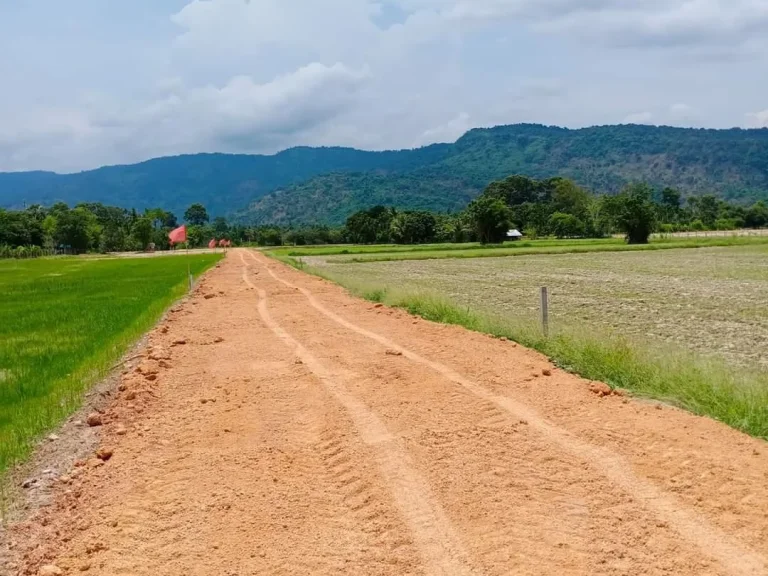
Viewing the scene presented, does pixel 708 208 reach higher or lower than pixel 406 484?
higher

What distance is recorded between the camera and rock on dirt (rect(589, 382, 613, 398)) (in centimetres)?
813

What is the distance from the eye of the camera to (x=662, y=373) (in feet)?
28.3

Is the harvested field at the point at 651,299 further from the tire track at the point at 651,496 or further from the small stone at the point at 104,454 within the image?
the small stone at the point at 104,454

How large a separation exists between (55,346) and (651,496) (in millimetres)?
12730

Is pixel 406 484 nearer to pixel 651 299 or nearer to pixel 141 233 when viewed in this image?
pixel 651 299

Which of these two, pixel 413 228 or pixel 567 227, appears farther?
pixel 567 227

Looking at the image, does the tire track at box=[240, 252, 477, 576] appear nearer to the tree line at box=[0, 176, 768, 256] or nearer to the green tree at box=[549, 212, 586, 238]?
the tree line at box=[0, 176, 768, 256]

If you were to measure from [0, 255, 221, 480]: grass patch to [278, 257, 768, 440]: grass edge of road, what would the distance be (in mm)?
6946

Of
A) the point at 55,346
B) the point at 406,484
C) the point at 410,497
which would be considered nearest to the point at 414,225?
the point at 55,346

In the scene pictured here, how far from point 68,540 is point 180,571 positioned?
110 centimetres

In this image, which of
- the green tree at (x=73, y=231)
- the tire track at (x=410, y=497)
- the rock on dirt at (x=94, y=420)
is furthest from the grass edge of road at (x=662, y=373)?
the green tree at (x=73, y=231)

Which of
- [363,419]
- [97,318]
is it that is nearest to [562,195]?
[97,318]

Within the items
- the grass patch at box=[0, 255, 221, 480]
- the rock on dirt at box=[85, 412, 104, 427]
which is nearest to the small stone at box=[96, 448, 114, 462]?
the grass patch at box=[0, 255, 221, 480]

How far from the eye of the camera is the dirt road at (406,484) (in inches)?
173
